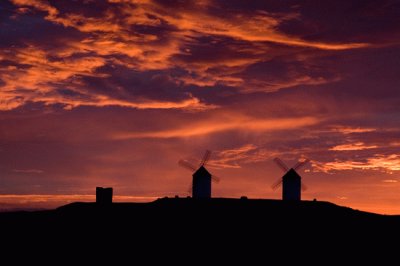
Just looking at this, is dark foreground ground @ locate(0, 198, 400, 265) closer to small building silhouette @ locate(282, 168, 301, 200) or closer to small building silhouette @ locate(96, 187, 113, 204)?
small building silhouette @ locate(96, 187, 113, 204)

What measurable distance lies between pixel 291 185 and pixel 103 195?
20608 mm

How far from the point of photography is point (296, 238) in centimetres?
4838

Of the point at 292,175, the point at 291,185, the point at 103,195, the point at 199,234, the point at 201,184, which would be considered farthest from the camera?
the point at 292,175

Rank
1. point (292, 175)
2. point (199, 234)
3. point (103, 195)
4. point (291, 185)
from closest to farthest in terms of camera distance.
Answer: point (199, 234) → point (103, 195) → point (291, 185) → point (292, 175)

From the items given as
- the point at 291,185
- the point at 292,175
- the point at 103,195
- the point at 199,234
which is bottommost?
the point at 199,234

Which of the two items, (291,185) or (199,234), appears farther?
(291,185)

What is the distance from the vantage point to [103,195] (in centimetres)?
5678

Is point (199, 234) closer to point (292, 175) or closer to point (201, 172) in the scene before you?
point (201, 172)

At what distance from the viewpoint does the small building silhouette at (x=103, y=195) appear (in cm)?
5662

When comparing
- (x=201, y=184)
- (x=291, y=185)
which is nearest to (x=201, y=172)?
(x=201, y=184)

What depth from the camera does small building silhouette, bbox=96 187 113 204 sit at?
56.6 metres

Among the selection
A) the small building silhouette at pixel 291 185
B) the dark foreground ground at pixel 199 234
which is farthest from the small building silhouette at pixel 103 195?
the small building silhouette at pixel 291 185

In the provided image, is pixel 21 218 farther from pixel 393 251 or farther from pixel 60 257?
pixel 393 251

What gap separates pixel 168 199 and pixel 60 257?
63.0 ft
